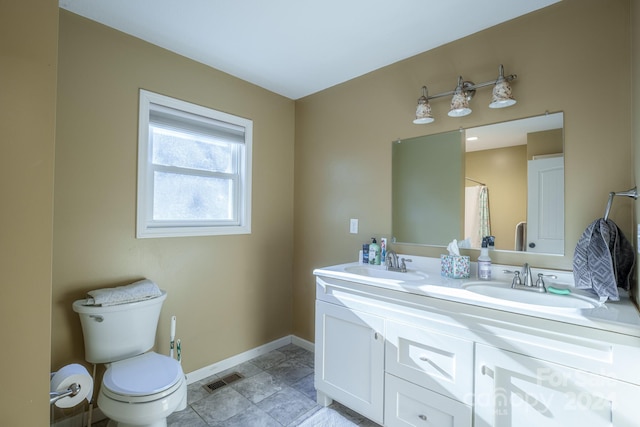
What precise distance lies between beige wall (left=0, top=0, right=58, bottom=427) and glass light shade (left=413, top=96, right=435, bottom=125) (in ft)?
5.90

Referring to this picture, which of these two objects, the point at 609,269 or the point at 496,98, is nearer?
the point at 609,269

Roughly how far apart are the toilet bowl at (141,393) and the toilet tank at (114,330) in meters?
0.09

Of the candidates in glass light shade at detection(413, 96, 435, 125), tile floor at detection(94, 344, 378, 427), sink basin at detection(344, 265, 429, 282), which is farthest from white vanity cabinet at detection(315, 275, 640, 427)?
glass light shade at detection(413, 96, 435, 125)

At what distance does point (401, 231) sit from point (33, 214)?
194 cm

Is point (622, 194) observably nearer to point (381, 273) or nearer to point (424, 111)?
point (424, 111)

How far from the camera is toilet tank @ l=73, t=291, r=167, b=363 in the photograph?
1628 mm

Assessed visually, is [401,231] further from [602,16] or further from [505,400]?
[602,16]

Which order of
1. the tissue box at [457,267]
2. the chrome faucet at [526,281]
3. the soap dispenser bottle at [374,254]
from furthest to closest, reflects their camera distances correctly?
1. the soap dispenser bottle at [374,254]
2. the tissue box at [457,267]
3. the chrome faucet at [526,281]

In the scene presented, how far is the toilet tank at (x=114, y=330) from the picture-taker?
1628 millimetres

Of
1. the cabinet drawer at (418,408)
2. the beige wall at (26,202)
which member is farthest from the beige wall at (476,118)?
the beige wall at (26,202)

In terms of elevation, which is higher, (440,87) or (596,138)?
(440,87)

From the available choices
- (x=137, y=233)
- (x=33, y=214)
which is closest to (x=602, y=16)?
(x=33, y=214)

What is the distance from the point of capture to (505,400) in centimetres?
124

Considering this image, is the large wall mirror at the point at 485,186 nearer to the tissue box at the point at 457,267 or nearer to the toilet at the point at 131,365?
the tissue box at the point at 457,267
